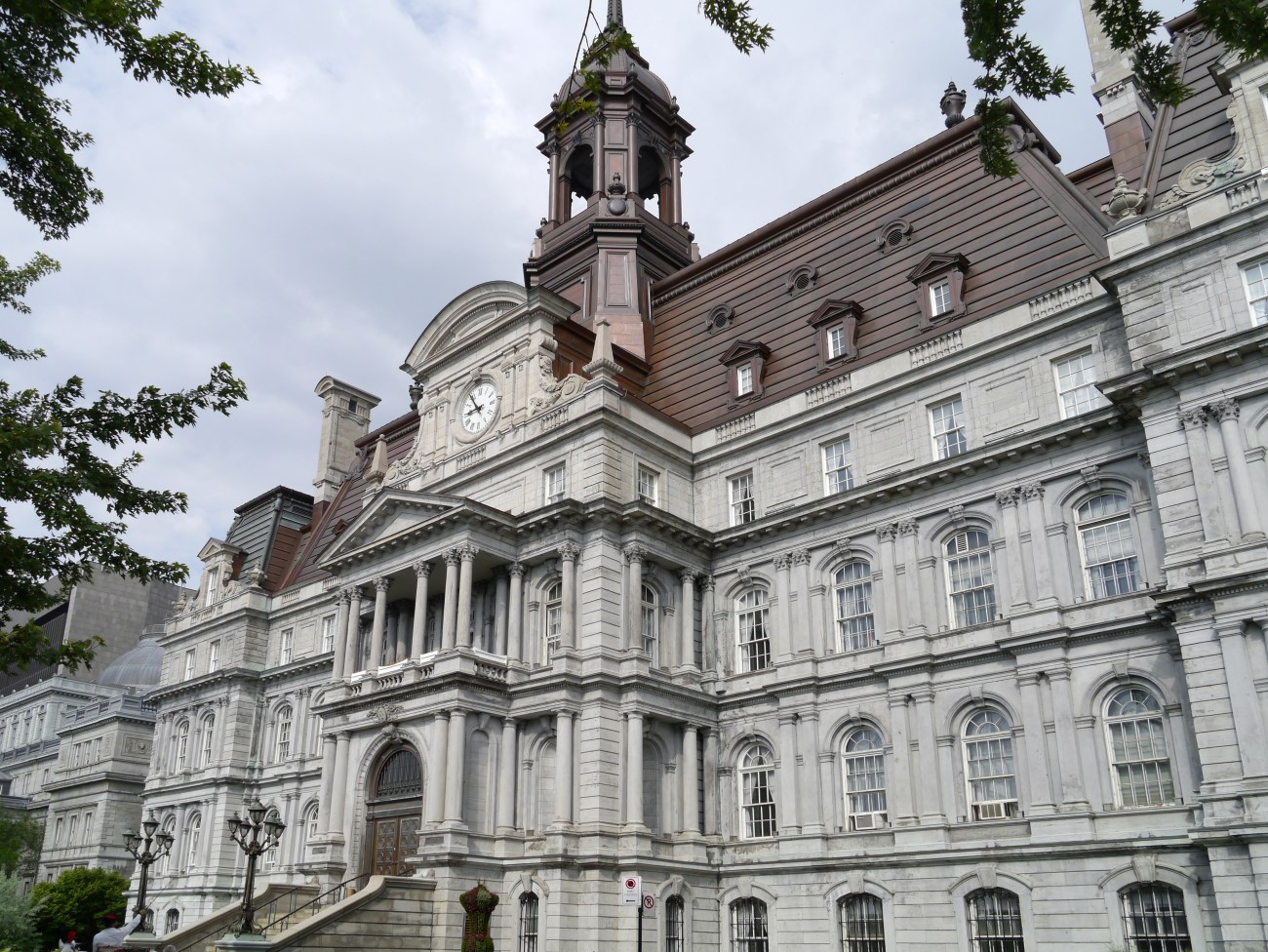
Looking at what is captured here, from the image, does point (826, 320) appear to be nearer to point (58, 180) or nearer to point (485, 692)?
point (485, 692)

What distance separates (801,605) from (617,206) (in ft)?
72.4

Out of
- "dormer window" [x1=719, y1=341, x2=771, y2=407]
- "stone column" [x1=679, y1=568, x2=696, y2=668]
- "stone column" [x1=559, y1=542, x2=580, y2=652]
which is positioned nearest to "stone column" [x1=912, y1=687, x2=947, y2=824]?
"stone column" [x1=679, y1=568, x2=696, y2=668]

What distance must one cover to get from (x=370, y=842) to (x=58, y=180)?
1065 inches

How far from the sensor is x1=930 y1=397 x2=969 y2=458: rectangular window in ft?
109

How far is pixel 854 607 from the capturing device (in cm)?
3384

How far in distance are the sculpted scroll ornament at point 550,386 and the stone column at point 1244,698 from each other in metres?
20.7

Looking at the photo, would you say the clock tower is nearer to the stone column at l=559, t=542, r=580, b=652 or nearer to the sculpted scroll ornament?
the sculpted scroll ornament

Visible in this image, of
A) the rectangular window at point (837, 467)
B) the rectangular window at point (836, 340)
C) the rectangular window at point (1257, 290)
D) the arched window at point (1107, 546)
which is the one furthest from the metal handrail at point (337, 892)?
the rectangular window at point (1257, 290)

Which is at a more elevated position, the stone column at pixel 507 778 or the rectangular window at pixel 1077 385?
the rectangular window at pixel 1077 385

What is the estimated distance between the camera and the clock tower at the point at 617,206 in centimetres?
4662

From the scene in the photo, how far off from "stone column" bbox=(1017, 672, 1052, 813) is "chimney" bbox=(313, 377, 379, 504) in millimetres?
40963

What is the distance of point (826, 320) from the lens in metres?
37.8

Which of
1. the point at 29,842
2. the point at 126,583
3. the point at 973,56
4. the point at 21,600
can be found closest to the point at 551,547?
the point at 21,600

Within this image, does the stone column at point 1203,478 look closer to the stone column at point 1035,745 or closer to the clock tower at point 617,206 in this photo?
the stone column at point 1035,745
